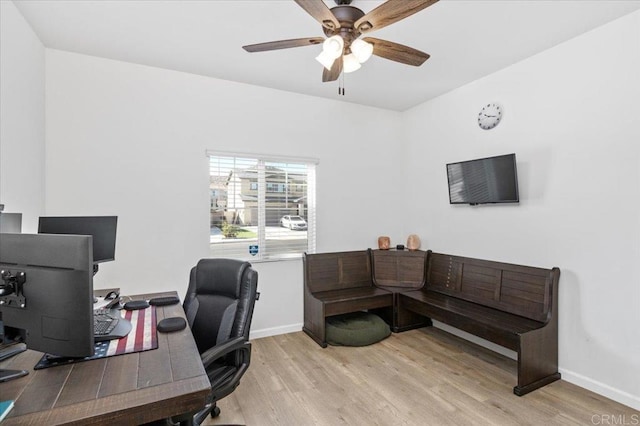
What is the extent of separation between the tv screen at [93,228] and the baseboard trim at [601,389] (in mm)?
3784

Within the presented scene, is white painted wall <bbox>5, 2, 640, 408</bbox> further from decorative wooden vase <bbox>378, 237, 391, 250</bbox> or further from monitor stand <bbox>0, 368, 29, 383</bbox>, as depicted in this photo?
monitor stand <bbox>0, 368, 29, 383</bbox>

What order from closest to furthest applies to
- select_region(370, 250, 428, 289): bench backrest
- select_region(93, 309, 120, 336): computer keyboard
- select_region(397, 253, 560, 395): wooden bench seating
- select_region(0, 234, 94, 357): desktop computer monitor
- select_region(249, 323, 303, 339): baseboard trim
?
select_region(0, 234, 94, 357): desktop computer monitor, select_region(93, 309, 120, 336): computer keyboard, select_region(397, 253, 560, 395): wooden bench seating, select_region(249, 323, 303, 339): baseboard trim, select_region(370, 250, 428, 289): bench backrest

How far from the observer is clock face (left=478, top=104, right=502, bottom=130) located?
3350mm

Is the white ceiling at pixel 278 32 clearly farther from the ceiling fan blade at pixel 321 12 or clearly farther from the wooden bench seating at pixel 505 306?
the wooden bench seating at pixel 505 306

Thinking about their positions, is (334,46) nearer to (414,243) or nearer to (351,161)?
(351,161)

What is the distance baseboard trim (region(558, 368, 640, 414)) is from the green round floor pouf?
5.32 ft

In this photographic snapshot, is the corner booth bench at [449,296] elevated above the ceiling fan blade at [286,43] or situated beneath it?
situated beneath

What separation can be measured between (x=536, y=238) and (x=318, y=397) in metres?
2.38

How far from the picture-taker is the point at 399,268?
4152 mm

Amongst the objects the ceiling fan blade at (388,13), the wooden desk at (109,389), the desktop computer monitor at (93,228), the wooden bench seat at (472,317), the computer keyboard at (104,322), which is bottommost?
the wooden bench seat at (472,317)

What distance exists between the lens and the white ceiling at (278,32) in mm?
2277

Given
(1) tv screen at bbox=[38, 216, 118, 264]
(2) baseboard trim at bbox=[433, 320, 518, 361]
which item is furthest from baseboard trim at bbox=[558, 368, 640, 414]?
(1) tv screen at bbox=[38, 216, 118, 264]

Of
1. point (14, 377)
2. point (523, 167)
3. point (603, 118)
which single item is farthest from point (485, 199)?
point (14, 377)

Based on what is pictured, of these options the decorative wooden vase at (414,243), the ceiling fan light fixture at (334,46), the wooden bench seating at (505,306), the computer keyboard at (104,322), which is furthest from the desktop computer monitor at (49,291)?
the decorative wooden vase at (414,243)
